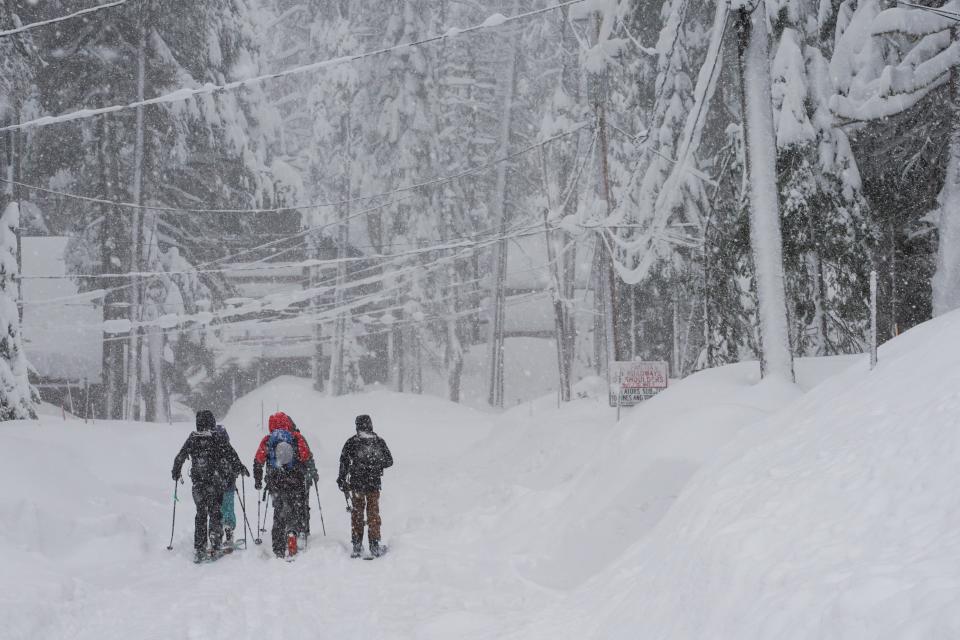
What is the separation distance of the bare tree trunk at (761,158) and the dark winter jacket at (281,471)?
5.67m

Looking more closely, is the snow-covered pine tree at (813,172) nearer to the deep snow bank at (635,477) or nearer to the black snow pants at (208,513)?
the deep snow bank at (635,477)

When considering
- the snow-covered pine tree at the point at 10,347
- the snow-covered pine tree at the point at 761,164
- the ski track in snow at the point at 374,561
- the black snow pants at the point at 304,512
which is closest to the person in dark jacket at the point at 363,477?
the ski track in snow at the point at 374,561

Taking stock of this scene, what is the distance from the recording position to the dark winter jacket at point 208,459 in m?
10.3

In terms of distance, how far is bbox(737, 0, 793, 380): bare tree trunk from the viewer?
9688 mm

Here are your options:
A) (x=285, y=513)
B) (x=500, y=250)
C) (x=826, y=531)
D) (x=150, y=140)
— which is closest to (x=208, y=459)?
(x=285, y=513)

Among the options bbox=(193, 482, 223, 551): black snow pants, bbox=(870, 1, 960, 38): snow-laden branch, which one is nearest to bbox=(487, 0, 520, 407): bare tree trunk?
bbox=(870, 1, 960, 38): snow-laden branch

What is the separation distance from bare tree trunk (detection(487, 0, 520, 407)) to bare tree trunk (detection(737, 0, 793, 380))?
23.4 m

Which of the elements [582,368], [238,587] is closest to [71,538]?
[238,587]

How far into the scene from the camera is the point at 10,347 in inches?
666

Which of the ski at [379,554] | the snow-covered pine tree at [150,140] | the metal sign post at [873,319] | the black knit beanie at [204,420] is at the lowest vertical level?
the ski at [379,554]

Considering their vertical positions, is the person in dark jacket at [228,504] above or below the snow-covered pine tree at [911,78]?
below

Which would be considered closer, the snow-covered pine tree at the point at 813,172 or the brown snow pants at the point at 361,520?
the brown snow pants at the point at 361,520

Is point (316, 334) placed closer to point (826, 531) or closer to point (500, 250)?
point (500, 250)

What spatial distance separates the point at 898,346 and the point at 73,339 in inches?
1155
